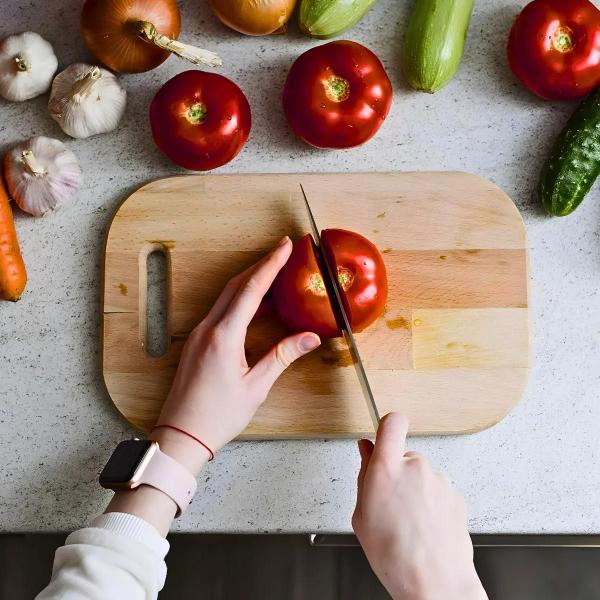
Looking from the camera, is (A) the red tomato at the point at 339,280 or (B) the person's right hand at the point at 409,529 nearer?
(B) the person's right hand at the point at 409,529

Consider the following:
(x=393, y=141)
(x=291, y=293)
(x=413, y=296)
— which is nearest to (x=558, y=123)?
(x=393, y=141)

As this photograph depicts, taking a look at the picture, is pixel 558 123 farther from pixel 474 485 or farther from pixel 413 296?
pixel 474 485

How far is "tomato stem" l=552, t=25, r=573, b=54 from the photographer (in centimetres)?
126

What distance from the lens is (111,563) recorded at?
3.27 feet

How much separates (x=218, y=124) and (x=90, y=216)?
29 cm

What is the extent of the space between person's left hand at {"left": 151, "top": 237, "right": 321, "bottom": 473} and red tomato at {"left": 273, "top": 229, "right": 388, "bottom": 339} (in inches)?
0.9

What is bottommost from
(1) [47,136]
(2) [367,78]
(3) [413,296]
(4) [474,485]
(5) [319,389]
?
(4) [474,485]

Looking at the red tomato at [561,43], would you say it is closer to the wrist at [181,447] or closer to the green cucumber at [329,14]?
the green cucumber at [329,14]

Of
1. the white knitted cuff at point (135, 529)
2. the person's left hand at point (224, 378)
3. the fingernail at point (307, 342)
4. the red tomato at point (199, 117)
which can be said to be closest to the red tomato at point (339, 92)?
the red tomato at point (199, 117)

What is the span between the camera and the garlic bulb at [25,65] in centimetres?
127

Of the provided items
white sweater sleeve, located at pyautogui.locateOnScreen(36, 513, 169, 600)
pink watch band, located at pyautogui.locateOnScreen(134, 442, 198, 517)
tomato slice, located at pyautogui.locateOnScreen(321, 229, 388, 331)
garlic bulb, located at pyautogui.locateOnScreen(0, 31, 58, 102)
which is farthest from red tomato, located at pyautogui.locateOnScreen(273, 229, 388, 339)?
garlic bulb, located at pyautogui.locateOnScreen(0, 31, 58, 102)

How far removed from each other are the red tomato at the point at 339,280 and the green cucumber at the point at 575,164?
0.32 metres

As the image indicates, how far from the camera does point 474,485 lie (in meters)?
1.29

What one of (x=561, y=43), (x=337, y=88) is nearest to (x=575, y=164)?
(x=561, y=43)
